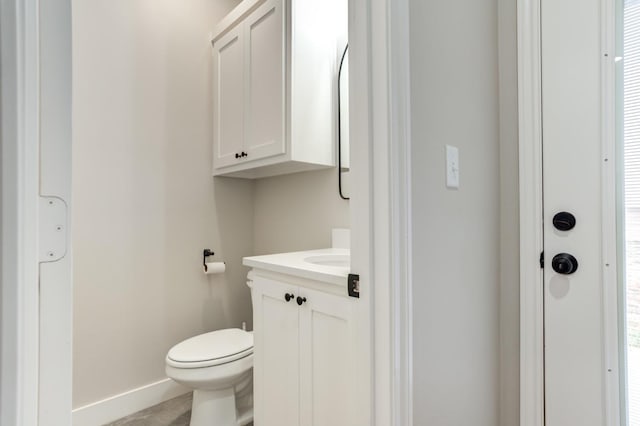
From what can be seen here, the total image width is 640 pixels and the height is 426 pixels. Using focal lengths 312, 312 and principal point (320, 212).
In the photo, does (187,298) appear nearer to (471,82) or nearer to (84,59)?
(84,59)

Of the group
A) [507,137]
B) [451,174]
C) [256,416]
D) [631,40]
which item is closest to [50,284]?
[451,174]

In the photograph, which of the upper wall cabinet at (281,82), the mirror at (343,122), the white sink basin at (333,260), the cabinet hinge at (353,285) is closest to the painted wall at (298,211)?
the mirror at (343,122)

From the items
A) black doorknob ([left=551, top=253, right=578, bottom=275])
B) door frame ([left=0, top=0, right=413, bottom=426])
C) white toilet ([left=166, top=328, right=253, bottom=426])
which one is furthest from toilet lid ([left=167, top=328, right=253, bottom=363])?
black doorknob ([left=551, top=253, right=578, bottom=275])

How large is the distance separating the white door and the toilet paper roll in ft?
5.53

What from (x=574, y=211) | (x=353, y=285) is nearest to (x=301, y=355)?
(x=353, y=285)

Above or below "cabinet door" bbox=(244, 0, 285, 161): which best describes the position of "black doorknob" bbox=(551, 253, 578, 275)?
below

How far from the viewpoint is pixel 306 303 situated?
1034 millimetres

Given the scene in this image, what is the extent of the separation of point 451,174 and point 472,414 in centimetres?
75

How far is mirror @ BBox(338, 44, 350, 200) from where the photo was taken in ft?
5.64

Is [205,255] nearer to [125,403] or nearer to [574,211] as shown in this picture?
[125,403]

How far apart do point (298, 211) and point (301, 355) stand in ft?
3.54

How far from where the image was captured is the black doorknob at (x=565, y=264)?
39.8 inches

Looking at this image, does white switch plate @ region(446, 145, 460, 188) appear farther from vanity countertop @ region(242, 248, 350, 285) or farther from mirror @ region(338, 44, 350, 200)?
mirror @ region(338, 44, 350, 200)

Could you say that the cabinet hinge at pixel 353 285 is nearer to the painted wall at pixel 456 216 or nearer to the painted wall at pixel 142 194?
the painted wall at pixel 456 216
